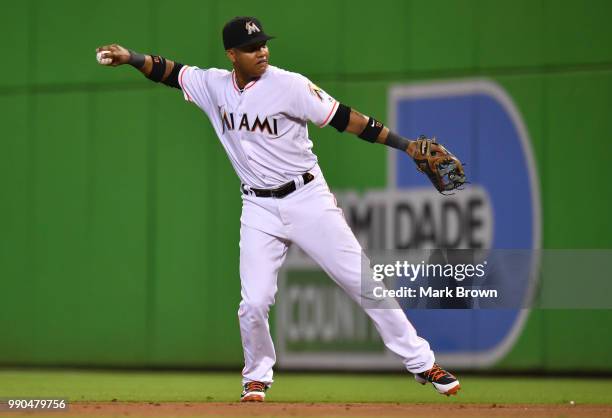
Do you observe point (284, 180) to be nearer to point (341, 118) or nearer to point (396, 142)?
point (341, 118)

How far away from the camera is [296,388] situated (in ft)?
25.0

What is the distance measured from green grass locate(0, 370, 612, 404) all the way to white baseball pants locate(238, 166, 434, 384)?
0.69 m

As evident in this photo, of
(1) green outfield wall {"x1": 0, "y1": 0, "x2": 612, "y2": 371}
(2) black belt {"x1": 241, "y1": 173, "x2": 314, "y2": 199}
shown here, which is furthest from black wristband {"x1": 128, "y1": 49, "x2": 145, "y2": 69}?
(1) green outfield wall {"x1": 0, "y1": 0, "x2": 612, "y2": 371}

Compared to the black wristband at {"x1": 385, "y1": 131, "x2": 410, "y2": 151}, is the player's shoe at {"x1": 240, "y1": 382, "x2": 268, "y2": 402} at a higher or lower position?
lower

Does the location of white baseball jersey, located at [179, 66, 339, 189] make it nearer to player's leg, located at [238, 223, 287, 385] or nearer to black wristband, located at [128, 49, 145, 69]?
player's leg, located at [238, 223, 287, 385]

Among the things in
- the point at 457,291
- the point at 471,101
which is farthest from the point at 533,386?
the point at 471,101

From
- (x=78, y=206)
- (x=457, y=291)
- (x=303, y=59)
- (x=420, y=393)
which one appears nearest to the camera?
(x=420, y=393)

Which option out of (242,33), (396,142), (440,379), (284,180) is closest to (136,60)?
(242,33)

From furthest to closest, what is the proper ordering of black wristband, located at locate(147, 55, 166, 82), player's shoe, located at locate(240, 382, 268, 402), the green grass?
the green grass → black wristband, located at locate(147, 55, 166, 82) → player's shoe, located at locate(240, 382, 268, 402)

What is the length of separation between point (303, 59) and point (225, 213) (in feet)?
4.56

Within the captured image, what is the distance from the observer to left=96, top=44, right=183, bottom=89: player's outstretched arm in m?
5.88

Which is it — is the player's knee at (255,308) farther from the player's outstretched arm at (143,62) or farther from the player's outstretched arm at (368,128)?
the player's outstretched arm at (143,62)

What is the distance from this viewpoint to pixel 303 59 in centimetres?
896

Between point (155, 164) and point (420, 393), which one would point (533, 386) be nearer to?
point (420, 393)
